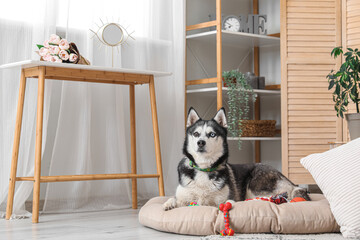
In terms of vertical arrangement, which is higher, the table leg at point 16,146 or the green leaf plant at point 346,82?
the green leaf plant at point 346,82

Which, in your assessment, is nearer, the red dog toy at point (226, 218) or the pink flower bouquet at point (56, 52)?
the red dog toy at point (226, 218)

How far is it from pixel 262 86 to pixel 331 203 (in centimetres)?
229

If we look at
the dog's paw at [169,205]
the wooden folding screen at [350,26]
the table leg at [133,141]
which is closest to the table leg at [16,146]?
the table leg at [133,141]

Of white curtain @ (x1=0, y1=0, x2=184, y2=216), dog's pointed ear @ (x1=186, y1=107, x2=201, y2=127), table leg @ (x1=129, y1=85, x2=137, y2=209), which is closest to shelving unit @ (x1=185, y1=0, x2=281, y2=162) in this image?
white curtain @ (x1=0, y1=0, x2=184, y2=216)

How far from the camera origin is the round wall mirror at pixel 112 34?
354 centimetres

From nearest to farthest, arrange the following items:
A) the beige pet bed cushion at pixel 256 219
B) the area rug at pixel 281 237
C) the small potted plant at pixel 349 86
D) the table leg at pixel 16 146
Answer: the area rug at pixel 281 237, the beige pet bed cushion at pixel 256 219, the table leg at pixel 16 146, the small potted plant at pixel 349 86

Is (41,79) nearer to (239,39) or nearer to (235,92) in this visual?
(235,92)

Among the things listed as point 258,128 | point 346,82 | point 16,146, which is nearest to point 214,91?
point 258,128

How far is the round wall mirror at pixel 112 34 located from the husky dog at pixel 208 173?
1.11m

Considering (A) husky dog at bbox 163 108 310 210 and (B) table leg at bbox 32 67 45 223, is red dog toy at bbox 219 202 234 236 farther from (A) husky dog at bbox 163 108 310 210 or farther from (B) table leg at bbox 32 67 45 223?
(B) table leg at bbox 32 67 45 223

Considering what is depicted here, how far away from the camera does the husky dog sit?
257 centimetres

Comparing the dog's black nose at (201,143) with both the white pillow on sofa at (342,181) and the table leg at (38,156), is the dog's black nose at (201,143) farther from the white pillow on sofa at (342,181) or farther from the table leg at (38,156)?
the table leg at (38,156)

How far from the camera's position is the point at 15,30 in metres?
3.22

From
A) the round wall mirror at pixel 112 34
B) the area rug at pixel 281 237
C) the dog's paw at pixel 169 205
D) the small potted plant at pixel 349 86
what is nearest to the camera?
the area rug at pixel 281 237
